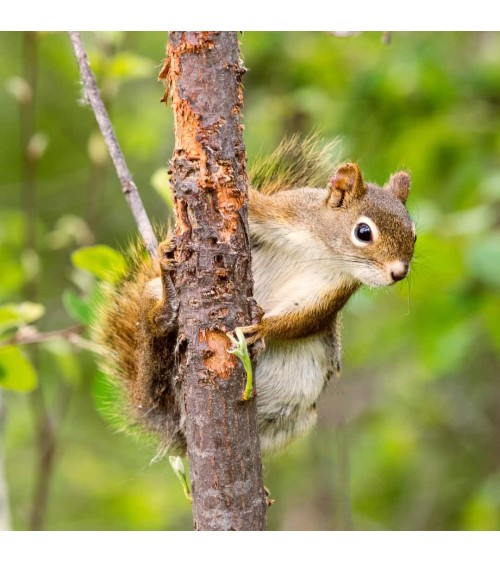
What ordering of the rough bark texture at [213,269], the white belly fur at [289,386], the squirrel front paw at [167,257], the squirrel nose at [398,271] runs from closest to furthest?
the rough bark texture at [213,269] → the squirrel front paw at [167,257] → the squirrel nose at [398,271] → the white belly fur at [289,386]

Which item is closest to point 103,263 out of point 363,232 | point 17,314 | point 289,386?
point 17,314

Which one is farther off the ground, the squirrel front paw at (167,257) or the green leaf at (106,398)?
the squirrel front paw at (167,257)

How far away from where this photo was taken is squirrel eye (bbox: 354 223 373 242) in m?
2.02

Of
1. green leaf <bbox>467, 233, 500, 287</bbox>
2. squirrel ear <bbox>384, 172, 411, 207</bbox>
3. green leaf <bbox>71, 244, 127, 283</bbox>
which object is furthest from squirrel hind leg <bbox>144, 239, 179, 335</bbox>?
green leaf <bbox>467, 233, 500, 287</bbox>

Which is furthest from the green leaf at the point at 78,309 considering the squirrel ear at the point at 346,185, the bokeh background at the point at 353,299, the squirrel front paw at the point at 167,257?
the squirrel ear at the point at 346,185

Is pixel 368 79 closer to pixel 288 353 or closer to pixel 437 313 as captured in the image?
pixel 437 313

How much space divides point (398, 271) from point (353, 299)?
3.74 feet

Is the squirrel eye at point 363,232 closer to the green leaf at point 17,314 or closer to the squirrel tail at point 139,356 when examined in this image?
the squirrel tail at point 139,356

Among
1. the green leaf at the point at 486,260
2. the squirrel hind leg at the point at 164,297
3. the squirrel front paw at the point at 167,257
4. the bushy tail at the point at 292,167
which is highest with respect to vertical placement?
the bushy tail at the point at 292,167

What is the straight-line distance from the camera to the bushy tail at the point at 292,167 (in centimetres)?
238

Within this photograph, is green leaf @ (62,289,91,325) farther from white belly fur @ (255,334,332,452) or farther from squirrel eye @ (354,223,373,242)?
squirrel eye @ (354,223,373,242)

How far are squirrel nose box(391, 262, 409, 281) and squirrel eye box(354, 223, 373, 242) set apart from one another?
4.4 inches

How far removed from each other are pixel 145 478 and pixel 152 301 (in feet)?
12.7

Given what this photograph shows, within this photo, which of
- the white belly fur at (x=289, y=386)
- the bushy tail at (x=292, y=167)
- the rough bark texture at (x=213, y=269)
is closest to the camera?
the rough bark texture at (x=213, y=269)
